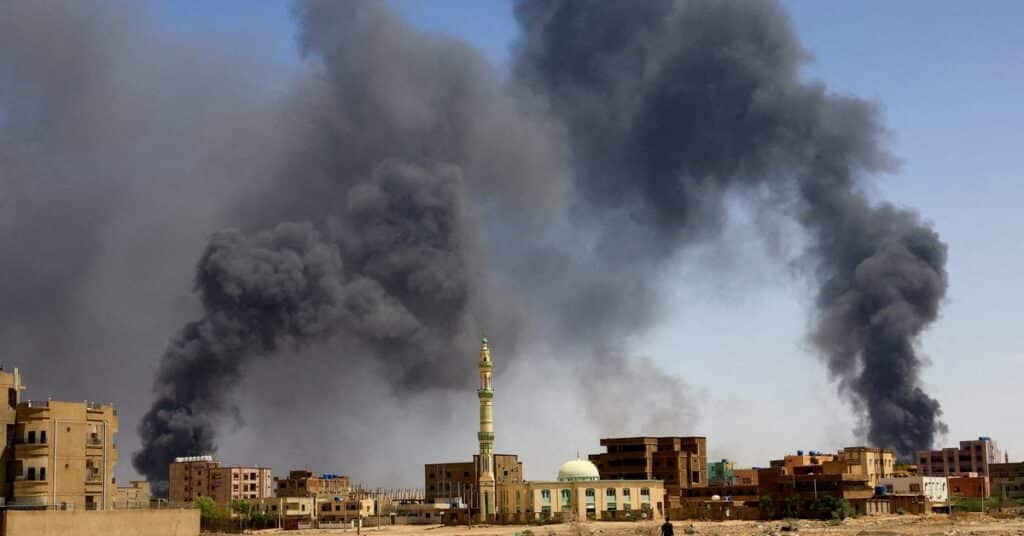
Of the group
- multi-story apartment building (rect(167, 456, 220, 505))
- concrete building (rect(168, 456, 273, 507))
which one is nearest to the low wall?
concrete building (rect(168, 456, 273, 507))

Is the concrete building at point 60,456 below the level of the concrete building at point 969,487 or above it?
above

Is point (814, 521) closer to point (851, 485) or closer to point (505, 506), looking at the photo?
point (851, 485)

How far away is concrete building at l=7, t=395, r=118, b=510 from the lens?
71.3m

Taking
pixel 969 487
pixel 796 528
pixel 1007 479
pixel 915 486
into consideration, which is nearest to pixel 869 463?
pixel 915 486

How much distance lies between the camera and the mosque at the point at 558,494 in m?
140

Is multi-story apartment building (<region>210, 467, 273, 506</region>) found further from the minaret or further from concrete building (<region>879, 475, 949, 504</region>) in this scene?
concrete building (<region>879, 475, 949, 504</region>)

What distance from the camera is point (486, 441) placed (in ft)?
478

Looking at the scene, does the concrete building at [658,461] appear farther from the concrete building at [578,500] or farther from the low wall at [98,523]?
the low wall at [98,523]

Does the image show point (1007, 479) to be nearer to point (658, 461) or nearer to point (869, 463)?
point (869, 463)

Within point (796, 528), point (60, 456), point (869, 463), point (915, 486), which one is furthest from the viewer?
point (869, 463)

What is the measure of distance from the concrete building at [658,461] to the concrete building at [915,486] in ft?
71.6

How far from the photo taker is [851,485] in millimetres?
134875

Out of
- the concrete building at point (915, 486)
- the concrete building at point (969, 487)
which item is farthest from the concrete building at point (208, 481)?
the concrete building at point (969, 487)

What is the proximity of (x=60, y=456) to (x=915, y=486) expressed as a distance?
10587cm
